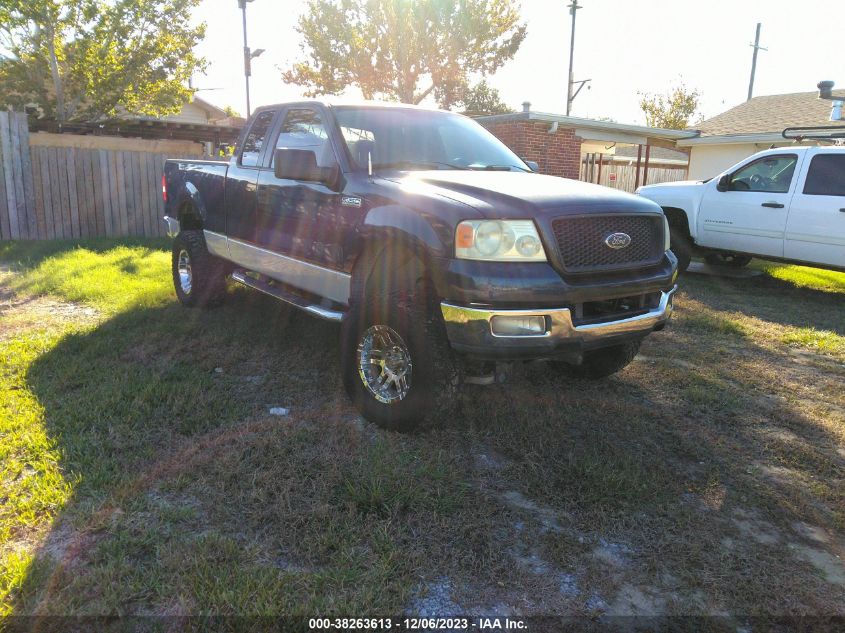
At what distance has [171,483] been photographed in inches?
124

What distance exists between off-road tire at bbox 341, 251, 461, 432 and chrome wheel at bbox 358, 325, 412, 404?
0.15 feet

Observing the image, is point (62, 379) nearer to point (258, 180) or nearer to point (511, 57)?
point (258, 180)

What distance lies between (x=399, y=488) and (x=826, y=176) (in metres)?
7.88

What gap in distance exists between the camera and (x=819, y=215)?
8.12 meters

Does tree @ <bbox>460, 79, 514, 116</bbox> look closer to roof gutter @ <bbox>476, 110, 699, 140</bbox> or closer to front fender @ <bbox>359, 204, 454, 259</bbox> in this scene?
roof gutter @ <bbox>476, 110, 699, 140</bbox>

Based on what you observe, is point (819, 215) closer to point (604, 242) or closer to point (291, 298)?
point (604, 242)

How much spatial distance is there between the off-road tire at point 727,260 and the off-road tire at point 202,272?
7987mm

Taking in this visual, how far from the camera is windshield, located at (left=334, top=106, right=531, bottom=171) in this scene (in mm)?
4430

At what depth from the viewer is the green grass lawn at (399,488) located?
96.2 inches

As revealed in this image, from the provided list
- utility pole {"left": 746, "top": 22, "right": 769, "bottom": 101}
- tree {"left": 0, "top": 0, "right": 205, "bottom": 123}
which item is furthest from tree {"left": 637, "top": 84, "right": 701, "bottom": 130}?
tree {"left": 0, "top": 0, "right": 205, "bottom": 123}

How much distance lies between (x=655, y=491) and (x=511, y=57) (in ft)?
113

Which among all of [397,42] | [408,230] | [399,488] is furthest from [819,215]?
[397,42]

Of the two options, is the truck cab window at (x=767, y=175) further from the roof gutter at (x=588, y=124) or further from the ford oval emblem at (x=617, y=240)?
the ford oval emblem at (x=617, y=240)

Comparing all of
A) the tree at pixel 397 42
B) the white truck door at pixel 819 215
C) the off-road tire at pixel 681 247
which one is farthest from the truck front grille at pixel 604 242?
the tree at pixel 397 42
